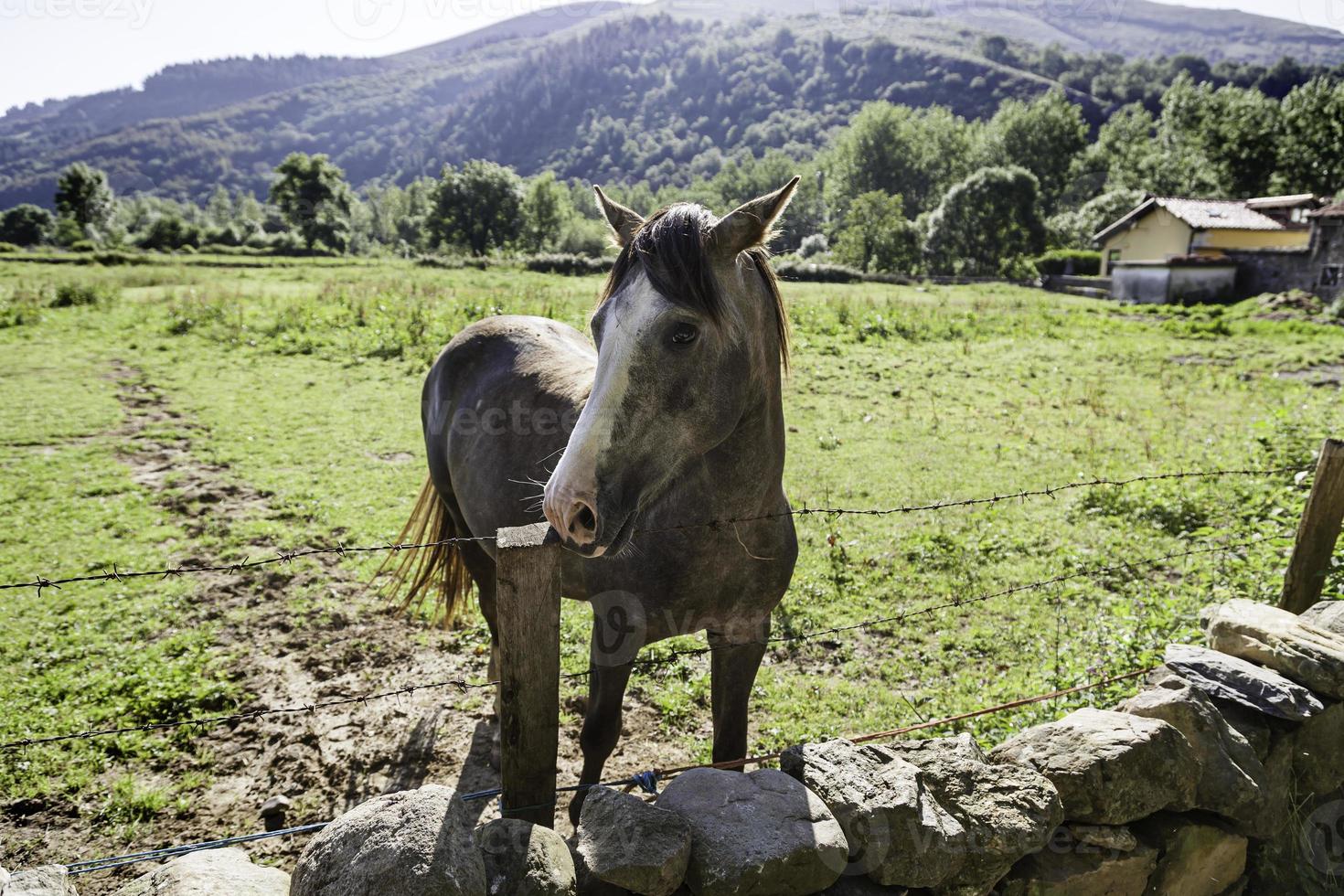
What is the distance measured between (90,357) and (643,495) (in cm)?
1651

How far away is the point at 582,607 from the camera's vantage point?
5.63 meters

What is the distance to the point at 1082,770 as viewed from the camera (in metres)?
2.34

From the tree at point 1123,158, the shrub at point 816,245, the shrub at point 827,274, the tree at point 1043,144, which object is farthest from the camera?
the tree at point 1043,144

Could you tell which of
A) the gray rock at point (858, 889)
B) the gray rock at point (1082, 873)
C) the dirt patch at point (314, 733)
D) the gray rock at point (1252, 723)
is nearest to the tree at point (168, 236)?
the dirt patch at point (314, 733)

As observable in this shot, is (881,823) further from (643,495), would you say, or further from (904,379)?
(904,379)

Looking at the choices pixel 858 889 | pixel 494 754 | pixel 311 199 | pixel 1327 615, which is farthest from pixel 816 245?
pixel 858 889

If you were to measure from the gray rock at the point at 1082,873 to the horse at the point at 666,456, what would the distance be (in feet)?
3.34

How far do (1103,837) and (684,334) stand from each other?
85.0 inches

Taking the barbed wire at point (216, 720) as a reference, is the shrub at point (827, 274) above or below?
above

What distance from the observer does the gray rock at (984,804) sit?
2135mm

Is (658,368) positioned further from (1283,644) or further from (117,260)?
(117,260)

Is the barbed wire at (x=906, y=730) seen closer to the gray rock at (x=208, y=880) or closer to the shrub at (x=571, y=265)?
the gray rock at (x=208, y=880)

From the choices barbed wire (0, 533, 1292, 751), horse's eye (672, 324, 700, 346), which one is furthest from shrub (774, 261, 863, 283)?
horse's eye (672, 324, 700, 346)

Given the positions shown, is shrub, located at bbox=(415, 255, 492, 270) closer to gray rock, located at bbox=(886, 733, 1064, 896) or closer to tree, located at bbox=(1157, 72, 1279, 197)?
gray rock, located at bbox=(886, 733, 1064, 896)
